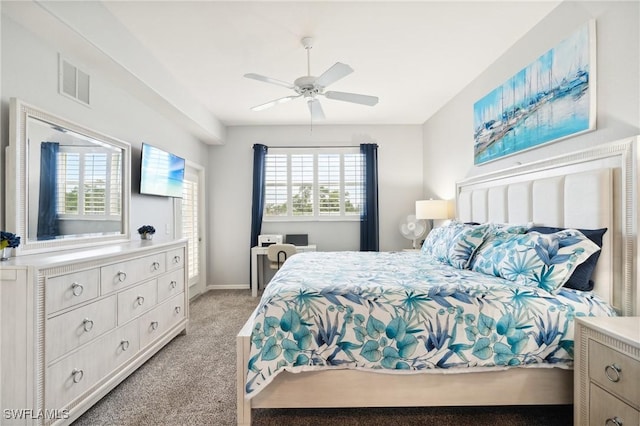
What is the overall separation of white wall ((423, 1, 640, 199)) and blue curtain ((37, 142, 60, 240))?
3483 millimetres

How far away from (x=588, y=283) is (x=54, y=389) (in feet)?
9.84

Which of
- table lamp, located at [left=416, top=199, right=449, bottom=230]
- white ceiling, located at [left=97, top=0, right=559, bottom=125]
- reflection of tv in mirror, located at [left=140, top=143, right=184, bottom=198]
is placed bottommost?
table lamp, located at [left=416, top=199, right=449, bottom=230]

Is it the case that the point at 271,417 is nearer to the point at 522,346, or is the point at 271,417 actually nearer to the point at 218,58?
the point at 522,346

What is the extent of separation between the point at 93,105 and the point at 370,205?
3.63 meters

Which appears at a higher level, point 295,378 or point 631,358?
point 631,358

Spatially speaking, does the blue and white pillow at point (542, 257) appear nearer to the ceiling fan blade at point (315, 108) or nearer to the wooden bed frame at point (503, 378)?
the wooden bed frame at point (503, 378)

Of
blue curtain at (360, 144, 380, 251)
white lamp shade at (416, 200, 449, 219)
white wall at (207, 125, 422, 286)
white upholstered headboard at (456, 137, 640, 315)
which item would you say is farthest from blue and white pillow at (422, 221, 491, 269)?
white wall at (207, 125, 422, 286)

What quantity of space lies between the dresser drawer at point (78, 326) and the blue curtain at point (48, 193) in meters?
0.57

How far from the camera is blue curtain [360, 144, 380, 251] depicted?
15.9 ft

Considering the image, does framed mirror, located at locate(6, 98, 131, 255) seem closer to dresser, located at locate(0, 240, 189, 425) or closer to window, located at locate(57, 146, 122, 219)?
window, located at locate(57, 146, 122, 219)

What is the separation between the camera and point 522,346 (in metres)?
1.62

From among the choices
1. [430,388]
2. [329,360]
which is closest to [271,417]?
[329,360]

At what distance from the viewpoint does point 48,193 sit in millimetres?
1983

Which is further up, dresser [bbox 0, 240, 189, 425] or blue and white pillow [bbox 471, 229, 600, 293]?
blue and white pillow [bbox 471, 229, 600, 293]
